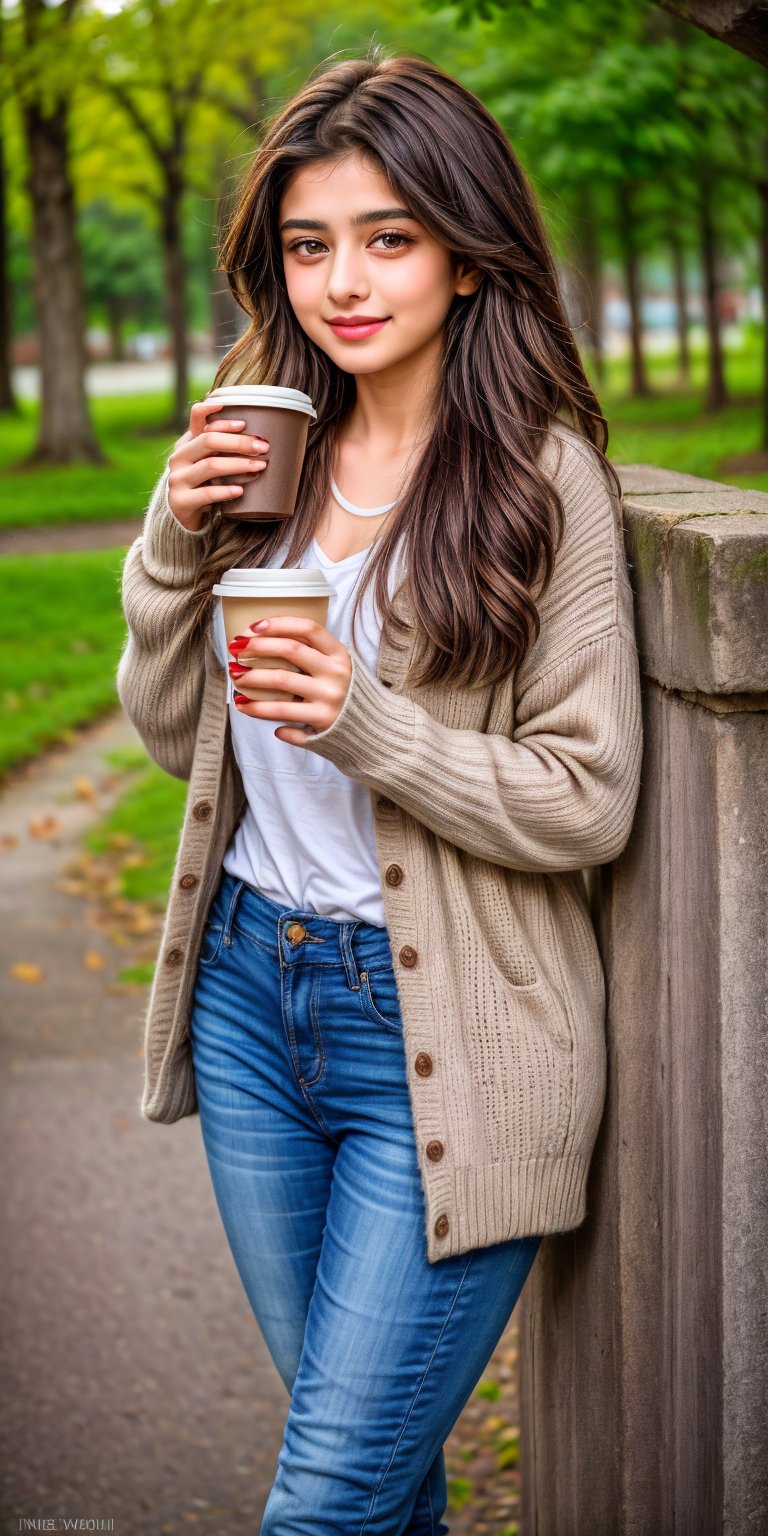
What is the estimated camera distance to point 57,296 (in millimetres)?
18734

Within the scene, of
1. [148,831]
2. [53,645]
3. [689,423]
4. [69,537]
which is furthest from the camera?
[689,423]

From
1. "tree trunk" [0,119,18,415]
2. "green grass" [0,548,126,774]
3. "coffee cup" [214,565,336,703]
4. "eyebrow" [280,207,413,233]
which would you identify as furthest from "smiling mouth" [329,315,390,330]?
"tree trunk" [0,119,18,415]

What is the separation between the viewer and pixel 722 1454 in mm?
1895

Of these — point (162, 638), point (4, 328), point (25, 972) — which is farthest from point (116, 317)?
point (162, 638)

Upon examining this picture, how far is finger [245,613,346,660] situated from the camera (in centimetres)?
181

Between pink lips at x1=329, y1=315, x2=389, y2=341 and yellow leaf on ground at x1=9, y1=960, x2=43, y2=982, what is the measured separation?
161 inches

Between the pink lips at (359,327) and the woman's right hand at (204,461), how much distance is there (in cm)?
22

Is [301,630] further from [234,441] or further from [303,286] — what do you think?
[303,286]

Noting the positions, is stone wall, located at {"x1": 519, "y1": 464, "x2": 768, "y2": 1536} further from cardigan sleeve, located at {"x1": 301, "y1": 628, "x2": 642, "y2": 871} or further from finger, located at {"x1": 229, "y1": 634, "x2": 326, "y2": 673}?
finger, located at {"x1": 229, "y1": 634, "x2": 326, "y2": 673}

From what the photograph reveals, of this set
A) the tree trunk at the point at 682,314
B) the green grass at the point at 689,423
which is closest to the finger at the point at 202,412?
the green grass at the point at 689,423

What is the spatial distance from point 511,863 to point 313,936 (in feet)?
1.01

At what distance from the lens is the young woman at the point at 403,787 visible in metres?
2.01

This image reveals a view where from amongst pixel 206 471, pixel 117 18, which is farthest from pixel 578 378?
pixel 117 18

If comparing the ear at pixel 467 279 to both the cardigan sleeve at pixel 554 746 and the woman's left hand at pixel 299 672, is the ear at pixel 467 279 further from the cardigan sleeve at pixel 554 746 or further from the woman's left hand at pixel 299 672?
the woman's left hand at pixel 299 672
